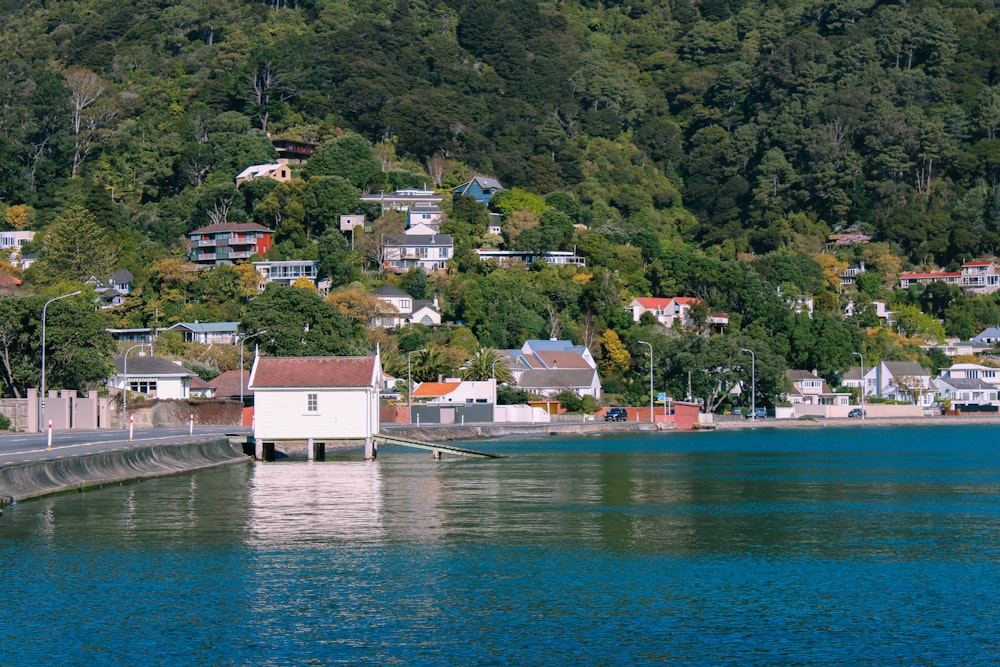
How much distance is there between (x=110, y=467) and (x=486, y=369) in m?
75.1

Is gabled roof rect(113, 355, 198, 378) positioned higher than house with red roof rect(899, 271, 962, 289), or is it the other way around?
house with red roof rect(899, 271, 962, 289)

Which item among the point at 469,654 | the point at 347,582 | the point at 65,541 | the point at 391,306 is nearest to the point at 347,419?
the point at 65,541

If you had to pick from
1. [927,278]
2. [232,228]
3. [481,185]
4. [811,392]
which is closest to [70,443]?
[232,228]

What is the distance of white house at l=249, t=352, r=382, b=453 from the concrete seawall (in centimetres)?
336

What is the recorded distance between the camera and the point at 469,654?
23.6 m

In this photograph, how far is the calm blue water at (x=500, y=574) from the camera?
24.2 metres

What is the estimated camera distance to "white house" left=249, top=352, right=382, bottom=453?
2501 inches

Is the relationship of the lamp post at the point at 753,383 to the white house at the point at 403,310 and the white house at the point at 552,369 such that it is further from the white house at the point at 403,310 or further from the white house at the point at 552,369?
the white house at the point at 403,310

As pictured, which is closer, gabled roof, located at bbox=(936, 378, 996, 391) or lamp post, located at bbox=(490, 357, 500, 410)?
lamp post, located at bbox=(490, 357, 500, 410)

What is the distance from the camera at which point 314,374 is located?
Answer: 63812 millimetres

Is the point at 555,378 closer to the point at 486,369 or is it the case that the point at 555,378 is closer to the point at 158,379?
the point at 486,369

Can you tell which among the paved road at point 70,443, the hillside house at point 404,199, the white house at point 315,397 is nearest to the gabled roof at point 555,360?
the hillside house at point 404,199

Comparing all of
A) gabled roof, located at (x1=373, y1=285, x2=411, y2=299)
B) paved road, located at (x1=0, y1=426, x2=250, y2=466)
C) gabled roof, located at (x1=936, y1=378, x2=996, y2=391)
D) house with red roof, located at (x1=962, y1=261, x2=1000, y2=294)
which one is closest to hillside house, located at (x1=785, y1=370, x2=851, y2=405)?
gabled roof, located at (x1=936, y1=378, x2=996, y2=391)

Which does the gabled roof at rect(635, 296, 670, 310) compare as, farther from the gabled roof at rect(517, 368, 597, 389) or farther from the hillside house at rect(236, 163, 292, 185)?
the hillside house at rect(236, 163, 292, 185)
